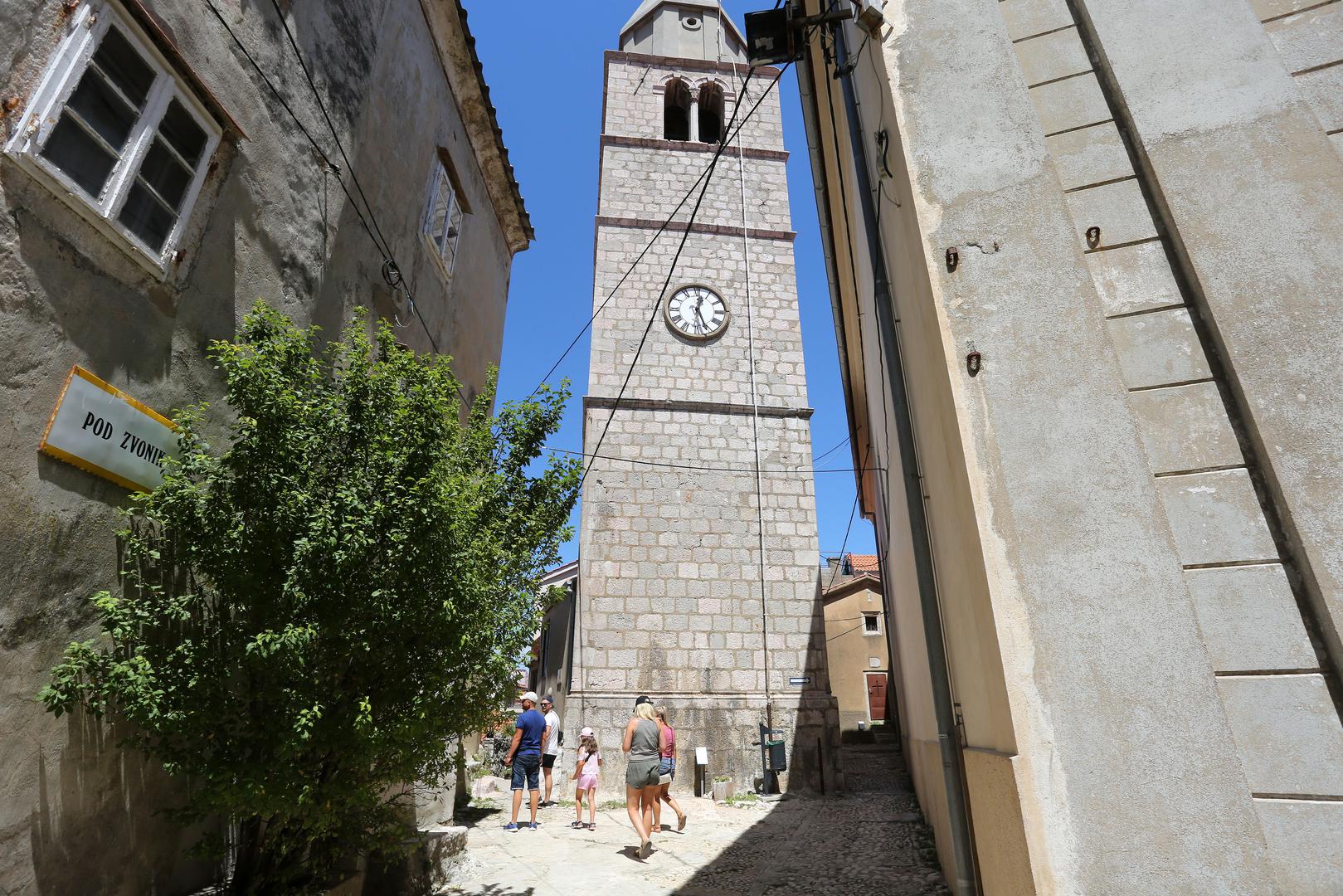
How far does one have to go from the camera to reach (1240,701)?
92.4 inches

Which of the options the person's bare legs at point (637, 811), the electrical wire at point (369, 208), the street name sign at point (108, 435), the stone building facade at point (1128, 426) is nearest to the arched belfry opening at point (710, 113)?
the electrical wire at point (369, 208)

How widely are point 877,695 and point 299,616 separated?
76.6 ft

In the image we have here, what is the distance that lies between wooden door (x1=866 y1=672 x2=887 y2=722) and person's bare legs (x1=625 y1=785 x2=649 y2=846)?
62.2ft

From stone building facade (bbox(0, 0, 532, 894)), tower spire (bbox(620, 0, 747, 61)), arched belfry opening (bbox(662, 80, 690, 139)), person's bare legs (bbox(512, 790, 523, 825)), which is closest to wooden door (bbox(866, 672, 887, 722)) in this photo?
arched belfry opening (bbox(662, 80, 690, 139))

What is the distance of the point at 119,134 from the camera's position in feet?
10.8

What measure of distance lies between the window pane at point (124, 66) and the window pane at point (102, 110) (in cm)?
→ 7

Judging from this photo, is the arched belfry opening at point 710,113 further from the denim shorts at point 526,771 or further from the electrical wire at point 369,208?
the denim shorts at point 526,771

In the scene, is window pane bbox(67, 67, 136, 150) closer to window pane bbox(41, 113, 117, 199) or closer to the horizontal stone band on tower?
window pane bbox(41, 113, 117, 199)

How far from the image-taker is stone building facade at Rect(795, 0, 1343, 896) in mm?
2248

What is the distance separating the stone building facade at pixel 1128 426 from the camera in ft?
7.38

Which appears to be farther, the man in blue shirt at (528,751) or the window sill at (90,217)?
the man in blue shirt at (528,751)

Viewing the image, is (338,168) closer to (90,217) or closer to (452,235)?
(452,235)

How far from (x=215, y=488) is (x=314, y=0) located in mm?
4004

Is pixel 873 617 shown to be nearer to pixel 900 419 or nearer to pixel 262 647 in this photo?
pixel 900 419
